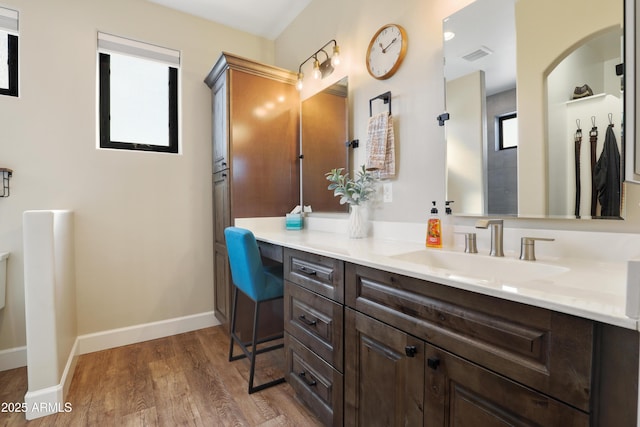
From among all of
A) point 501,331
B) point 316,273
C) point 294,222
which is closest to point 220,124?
point 294,222

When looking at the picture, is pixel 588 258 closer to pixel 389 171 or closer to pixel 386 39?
pixel 389 171

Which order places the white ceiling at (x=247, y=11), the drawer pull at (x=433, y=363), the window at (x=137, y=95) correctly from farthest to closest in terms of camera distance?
1. the white ceiling at (x=247, y=11)
2. the window at (x=137, y=95)
3. the drawer pull at (x=433, y=363)

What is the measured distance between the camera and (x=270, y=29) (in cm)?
283

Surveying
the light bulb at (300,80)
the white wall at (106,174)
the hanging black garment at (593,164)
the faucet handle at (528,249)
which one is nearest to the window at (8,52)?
the white wall at (106,174)

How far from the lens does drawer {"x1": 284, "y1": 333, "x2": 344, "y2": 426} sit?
1.26 metres

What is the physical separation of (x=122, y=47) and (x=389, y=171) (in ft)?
7.71

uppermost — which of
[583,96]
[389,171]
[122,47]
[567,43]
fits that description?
[122,47]

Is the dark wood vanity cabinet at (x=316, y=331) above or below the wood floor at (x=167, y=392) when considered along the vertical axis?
above

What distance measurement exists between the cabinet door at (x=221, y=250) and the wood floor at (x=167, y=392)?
325 millimetres

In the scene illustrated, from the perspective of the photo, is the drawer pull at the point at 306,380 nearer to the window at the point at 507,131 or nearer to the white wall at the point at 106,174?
the window at the point at 507,131

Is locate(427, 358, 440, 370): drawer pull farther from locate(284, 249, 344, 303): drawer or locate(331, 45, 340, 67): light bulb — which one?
locate(331, 45, 340, 67): light bulb

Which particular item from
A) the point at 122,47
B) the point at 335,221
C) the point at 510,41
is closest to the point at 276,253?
the point at 335,221

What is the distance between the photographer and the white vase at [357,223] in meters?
1.79

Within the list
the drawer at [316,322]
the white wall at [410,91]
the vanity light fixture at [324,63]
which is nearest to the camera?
the drawer at [316,322]
